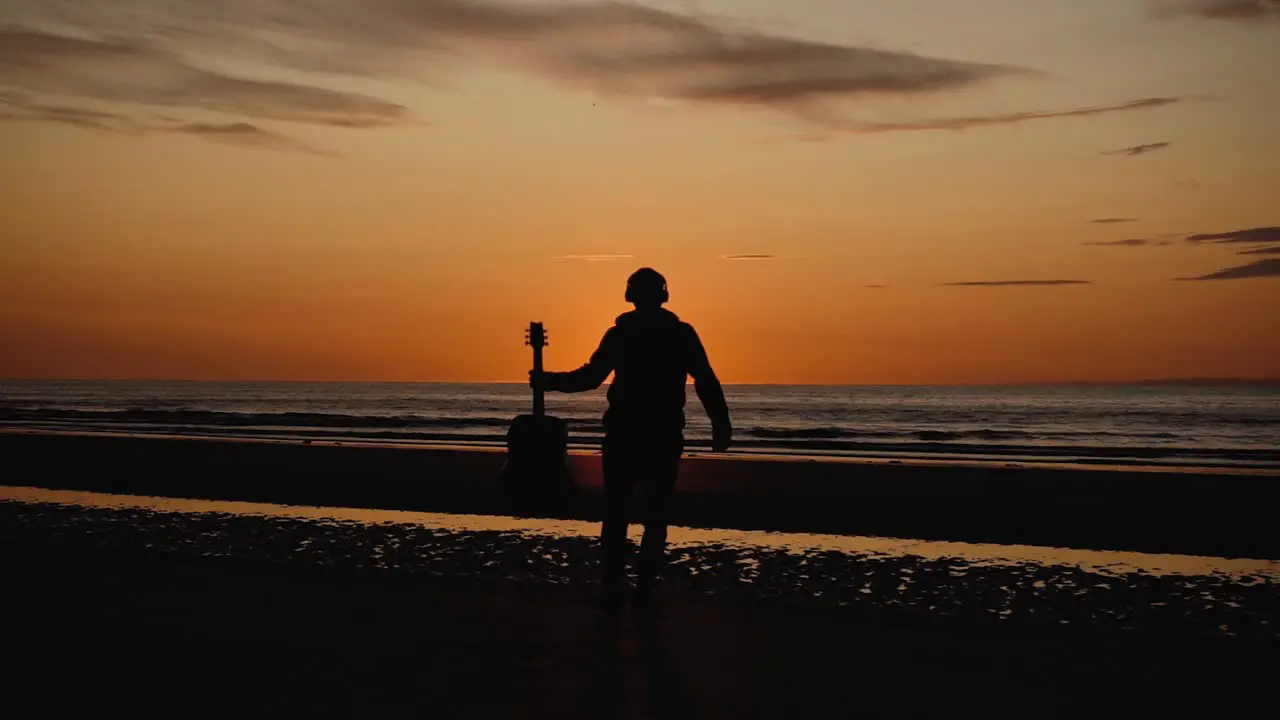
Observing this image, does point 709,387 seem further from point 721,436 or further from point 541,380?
point 541,380

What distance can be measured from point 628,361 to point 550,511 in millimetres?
5382

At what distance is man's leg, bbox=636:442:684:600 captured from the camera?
8102 millimetres

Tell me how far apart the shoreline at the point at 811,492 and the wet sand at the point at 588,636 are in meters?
2.55

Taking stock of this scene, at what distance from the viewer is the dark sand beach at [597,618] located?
544cm

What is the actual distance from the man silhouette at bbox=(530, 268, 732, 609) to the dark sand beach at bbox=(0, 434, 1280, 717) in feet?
1.49

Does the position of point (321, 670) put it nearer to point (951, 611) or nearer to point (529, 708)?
point (529, 708)

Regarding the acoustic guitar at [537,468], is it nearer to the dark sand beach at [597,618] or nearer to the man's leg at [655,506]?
the dark sand beach at [597,618]

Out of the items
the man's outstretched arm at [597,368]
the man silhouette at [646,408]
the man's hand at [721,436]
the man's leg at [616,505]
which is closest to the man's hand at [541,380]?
the man's outstretched arm at [597,368]

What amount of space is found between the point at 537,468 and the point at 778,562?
3944 mm

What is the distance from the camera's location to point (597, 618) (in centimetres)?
747

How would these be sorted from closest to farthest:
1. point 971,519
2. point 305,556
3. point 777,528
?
point 305,556, point 777,528, point 971,519

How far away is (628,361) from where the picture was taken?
27.0 feet

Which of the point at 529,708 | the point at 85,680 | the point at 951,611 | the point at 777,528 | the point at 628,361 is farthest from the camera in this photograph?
the point at 777,528

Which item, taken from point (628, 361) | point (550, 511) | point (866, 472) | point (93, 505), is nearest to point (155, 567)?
point (628, 361)
